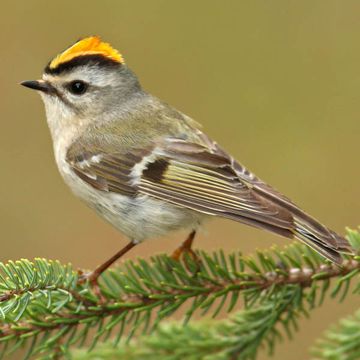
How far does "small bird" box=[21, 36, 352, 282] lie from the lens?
6.97ft

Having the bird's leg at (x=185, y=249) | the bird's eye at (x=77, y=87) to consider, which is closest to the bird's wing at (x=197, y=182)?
the bird's leg at (x=185, y=249)

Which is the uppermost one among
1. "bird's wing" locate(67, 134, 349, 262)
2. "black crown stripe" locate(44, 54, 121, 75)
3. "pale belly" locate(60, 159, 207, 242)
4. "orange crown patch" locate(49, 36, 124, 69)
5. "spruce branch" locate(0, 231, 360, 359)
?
"orange crown patch" locate(49, 36, 124, 69)

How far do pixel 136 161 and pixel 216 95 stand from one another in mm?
1973

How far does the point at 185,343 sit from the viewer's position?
1700 mm

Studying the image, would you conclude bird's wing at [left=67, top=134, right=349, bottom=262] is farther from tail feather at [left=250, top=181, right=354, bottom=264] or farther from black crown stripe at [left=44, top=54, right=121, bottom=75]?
black crown stripe at [left=44, top=54, right=121, bottom=75]

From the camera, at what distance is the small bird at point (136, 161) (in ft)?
6.97

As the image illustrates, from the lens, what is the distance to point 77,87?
258 cm

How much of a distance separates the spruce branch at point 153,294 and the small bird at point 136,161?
11 centimetres

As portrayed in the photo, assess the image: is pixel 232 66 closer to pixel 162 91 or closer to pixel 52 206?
pixel 162 91

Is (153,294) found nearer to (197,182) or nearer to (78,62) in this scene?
(197,182)

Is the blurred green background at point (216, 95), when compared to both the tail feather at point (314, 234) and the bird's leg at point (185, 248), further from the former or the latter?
the tail feather at point (314, 234)

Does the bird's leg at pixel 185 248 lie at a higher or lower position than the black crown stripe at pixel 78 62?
lower

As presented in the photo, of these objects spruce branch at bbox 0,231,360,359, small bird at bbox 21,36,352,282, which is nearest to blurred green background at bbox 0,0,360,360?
small bird at bbox 21,36,352,282

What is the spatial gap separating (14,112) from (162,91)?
0.76 meters
